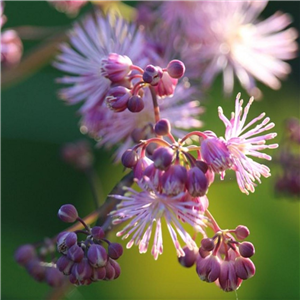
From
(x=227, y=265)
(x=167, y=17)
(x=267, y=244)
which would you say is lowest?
(x=267, y=244)

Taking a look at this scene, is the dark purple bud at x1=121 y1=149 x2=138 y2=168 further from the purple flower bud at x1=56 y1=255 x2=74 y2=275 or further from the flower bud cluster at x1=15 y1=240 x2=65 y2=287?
the flower bud cluster at x1=15 y1=240 x2=65 y2=287

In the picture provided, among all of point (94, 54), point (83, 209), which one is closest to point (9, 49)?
point (94, 54)

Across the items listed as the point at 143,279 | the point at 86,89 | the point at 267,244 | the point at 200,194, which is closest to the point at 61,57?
the point at 86,89

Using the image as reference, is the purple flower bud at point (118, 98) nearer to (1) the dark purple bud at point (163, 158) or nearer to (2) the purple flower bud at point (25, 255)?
(1) the dark purple bud at point (163, 158)

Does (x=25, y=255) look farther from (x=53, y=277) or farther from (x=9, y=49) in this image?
(x=9, y=49)

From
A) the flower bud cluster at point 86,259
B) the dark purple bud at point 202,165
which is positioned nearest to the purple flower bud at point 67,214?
the flower bud cluster at point 86,259

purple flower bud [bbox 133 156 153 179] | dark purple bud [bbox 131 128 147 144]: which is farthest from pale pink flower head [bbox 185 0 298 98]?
purple flower bud [bbox 133 156 153 179]

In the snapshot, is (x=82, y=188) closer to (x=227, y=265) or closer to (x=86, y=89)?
(x=86, y=89)
